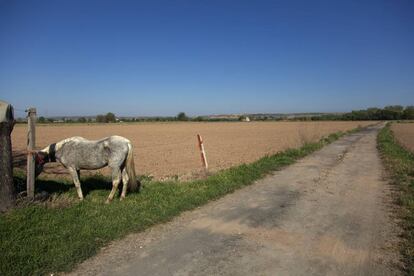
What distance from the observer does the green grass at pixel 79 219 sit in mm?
4492

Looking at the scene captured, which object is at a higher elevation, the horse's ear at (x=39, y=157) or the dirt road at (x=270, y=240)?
the horse's ear at (x=39, y=157)

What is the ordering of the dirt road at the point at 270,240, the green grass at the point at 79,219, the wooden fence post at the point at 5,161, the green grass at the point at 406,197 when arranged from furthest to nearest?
the wooden fence post at the point at 5,161, the green grass at the point at 406,197, the green grass at the point at 79,219, the dirt road at the point at 270,240

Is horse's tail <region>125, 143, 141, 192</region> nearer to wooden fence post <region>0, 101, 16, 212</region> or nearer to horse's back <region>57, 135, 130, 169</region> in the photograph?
horse's back <region>57, 135, 130, 169</region>

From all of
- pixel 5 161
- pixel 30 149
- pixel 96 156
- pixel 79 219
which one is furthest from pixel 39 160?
pixel 79 219

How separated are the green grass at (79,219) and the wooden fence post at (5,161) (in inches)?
13.3

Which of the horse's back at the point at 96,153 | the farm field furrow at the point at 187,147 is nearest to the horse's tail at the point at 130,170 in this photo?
the horse's back at the point at 96,153

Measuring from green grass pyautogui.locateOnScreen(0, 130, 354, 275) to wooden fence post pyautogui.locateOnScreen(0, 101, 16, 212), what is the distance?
339mm

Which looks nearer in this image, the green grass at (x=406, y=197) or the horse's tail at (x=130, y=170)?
the green grass at (x=406, y=197)

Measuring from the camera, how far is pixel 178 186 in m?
8.87

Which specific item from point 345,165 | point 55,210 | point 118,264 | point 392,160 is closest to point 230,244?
point 118,264

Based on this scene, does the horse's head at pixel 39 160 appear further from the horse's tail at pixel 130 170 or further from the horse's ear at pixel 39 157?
the horse's tail at pixel 130 170

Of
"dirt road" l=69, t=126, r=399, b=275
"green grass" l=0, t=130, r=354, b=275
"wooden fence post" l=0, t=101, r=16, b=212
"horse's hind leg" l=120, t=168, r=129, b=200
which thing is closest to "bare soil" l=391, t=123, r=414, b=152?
"dirt road" l=69, t=126, r=399, b=275

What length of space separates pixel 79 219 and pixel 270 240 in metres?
3.57

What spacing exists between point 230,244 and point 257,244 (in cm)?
43
